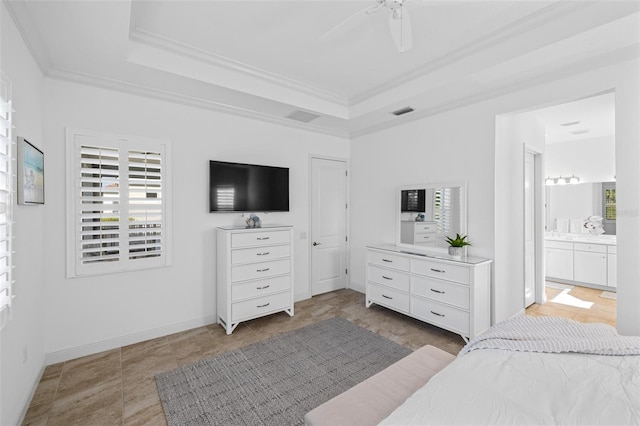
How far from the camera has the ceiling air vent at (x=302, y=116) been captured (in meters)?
3.84

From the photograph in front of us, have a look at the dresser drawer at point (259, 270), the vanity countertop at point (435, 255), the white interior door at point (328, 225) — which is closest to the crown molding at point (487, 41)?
the white interior door at point (328, 225)

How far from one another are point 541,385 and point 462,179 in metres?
2.59

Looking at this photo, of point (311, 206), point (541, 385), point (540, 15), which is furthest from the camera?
point (311, 206)

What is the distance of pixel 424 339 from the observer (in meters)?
3.20

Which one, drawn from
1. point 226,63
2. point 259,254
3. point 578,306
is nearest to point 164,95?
point 226,63

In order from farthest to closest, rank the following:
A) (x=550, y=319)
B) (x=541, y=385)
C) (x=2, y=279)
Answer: (x=550, y=319), (x=2, y=279), (x=541, y=385)

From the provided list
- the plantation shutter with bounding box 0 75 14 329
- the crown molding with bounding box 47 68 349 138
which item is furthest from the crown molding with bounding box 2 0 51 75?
the plantation shutter with bounding box 0 75 14 329

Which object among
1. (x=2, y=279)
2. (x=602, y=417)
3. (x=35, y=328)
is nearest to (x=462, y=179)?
(x=602, y=417)

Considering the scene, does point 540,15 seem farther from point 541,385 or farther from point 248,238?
point 248,238

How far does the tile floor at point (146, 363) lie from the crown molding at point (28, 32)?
2.64 metres

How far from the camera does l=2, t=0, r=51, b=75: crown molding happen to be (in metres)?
1.79

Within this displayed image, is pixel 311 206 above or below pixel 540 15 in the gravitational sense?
below

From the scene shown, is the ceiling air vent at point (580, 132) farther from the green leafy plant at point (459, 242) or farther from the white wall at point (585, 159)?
the green leafy plant at point (459, 242)

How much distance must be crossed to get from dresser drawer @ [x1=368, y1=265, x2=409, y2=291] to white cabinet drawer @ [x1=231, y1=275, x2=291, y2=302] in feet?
3.86
